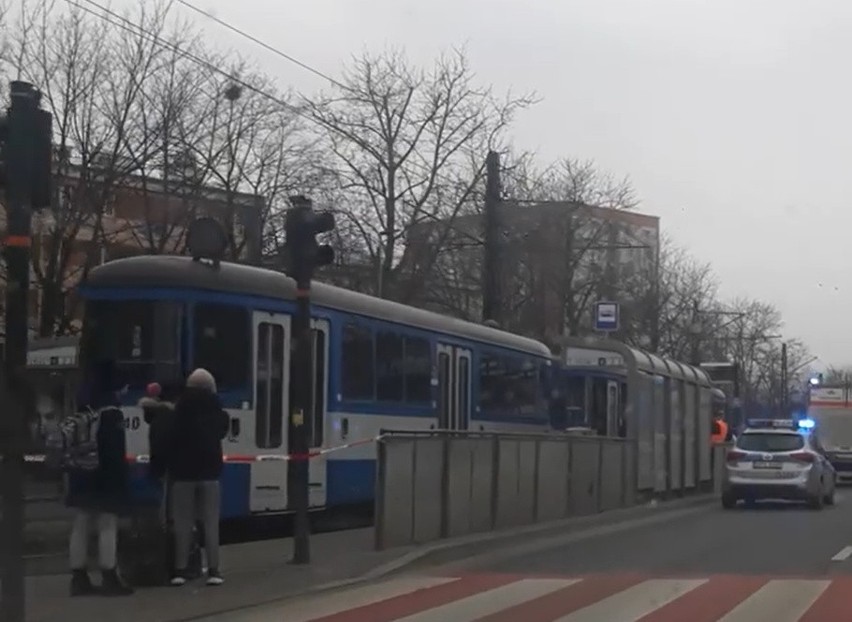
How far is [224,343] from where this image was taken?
1903 centimetres

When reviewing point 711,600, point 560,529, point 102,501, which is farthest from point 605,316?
point 102,501

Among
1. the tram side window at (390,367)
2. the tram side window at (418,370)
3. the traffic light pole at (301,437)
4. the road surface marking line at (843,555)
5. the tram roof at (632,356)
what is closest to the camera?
the traffic light pole at (301,437)

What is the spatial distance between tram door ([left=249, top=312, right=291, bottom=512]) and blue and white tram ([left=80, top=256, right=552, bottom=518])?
0.01 meters

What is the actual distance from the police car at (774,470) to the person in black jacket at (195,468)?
17.7 meters

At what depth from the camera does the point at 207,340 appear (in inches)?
742

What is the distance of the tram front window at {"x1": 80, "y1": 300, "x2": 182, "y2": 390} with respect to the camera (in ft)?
60.5

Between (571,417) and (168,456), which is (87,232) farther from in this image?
(168,456)

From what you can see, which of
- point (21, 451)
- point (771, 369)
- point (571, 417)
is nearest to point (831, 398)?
point (571, 417)

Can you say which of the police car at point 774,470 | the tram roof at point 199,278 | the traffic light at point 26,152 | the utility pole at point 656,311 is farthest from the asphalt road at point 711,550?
the utility pole at point 656,311

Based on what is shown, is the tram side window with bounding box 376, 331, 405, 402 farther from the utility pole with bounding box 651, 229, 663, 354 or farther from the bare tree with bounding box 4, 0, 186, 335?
the utility pole with bounding box 651, 229, 663, 354

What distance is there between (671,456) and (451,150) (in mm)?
14841

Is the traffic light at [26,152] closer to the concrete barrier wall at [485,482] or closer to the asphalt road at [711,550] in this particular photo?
the concrete barrier wall at [485,482]

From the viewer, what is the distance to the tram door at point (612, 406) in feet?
114

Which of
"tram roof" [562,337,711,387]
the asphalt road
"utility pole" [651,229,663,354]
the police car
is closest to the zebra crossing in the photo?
the asphalt road
